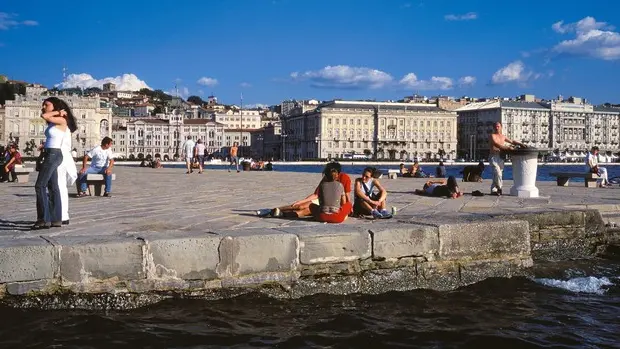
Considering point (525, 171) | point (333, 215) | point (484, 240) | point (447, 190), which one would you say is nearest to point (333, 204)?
point (333, 215)

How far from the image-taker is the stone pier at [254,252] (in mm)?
5637

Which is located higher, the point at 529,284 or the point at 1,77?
the point at 1,77

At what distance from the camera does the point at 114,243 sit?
5758 millimetres

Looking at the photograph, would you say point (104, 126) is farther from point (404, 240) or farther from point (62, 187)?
point (404, 240)

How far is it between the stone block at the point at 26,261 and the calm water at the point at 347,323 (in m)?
0.32

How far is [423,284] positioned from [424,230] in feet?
2.05

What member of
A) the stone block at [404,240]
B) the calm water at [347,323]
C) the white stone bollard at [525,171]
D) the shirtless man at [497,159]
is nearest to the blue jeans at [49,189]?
the calm water at [347,323]

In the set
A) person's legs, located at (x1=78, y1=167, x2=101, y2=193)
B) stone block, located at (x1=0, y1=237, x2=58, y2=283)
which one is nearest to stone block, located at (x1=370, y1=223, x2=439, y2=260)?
stone block, located at (x1=0, y1=237, x2=58, y2=283)

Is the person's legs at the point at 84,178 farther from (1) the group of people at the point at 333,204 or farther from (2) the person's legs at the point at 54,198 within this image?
(2) the person's legs at the point at 54,198

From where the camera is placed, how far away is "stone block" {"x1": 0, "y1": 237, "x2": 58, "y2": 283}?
5367 millimetres

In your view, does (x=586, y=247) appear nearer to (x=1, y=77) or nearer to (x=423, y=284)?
(x=423, y=284)

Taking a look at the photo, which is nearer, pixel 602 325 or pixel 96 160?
pixel 602 325

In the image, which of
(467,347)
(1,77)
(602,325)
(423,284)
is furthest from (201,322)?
(1,77)

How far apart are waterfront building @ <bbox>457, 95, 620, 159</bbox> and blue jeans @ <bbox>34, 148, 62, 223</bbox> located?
138 metres
